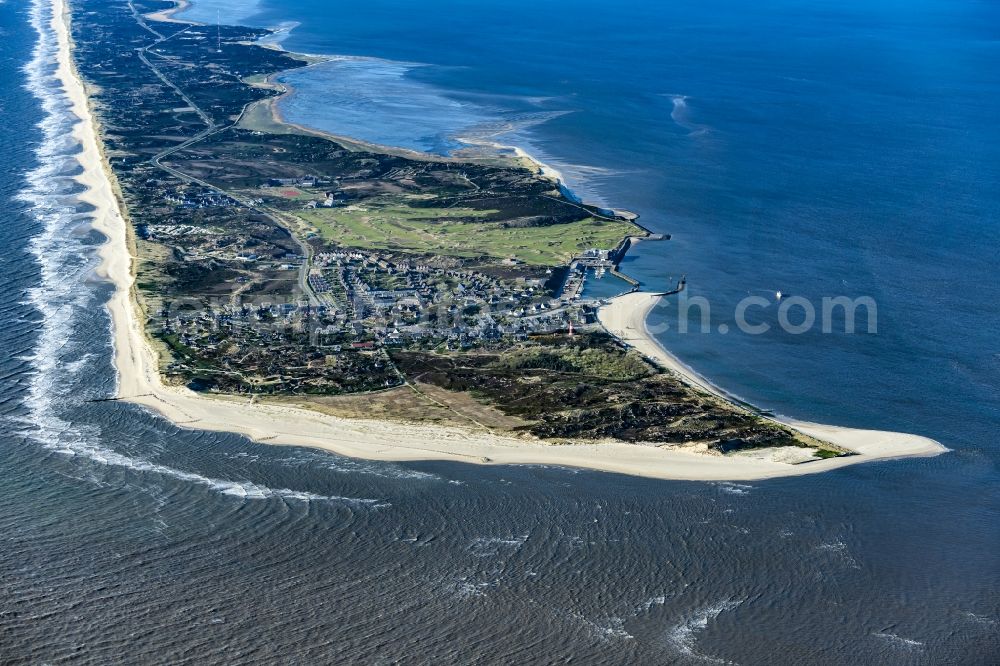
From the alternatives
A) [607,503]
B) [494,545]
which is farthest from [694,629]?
[607,503]

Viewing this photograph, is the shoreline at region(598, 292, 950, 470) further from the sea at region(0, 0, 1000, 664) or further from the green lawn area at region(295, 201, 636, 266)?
the green lawn area at region(295, 201, 636, 266)

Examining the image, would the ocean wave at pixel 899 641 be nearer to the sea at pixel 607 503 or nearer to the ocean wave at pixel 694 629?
the sea at pixel 607 503

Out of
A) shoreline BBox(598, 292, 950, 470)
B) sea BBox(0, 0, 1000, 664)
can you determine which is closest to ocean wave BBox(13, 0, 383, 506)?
sea BBox(0, 0, 1000, 664)

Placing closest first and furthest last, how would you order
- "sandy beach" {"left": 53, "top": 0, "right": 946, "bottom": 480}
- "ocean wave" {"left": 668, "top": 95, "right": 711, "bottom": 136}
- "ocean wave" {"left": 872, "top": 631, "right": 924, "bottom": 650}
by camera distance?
"ocean wave" {"left": 872, "top": 631, "right": 924, "bottom": 650}, "sandy beach" {"left": 53, "top": 0, "right": 946, "bottom": 480}, "ocean wave" {"left": 668, "top": 95, "right": 711, "bottom": 136}

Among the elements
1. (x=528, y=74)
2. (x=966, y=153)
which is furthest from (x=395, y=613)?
(x=528, y=74)

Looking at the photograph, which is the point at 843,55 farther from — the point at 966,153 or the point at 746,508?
the point at 746,508

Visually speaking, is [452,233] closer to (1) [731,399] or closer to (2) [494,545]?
(1) [731,399]

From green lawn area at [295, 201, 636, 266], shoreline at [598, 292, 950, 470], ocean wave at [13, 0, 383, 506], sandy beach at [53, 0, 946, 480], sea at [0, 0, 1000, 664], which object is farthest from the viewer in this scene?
green lawn area at [295, 201, 636, 266]
